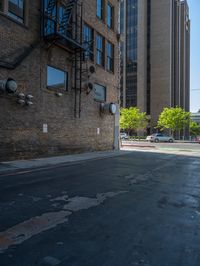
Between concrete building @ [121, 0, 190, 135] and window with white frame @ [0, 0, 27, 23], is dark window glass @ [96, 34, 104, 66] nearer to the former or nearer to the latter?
window with white frame @ [0, 0, 27, 23]

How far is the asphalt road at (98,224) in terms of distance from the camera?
3416mm

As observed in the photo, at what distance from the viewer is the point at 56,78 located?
1712cm

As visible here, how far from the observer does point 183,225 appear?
15.4ft

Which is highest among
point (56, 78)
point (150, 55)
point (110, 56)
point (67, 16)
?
point (150, 55)

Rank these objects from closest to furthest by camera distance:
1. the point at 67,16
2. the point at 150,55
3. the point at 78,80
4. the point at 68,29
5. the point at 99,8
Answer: the point at 67,16 → the point at 68,29 → the point at 78,80 → the point at 99,8 → the point at 150,55

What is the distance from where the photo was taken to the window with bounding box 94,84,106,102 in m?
22.2

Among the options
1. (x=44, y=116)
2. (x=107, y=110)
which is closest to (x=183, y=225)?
(x=44, y=116)

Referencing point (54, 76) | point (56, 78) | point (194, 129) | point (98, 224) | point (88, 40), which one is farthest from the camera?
point (194, 129)

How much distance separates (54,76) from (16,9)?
171 inches

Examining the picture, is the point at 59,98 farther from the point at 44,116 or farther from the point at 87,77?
the point at 87,77

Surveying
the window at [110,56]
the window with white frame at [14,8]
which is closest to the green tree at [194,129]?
the window at [110,56]

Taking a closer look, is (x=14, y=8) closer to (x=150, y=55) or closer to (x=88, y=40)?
(x=88, y=40)

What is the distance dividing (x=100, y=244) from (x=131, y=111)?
59420 millimetres

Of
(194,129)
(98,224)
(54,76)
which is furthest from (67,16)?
(194,129)
